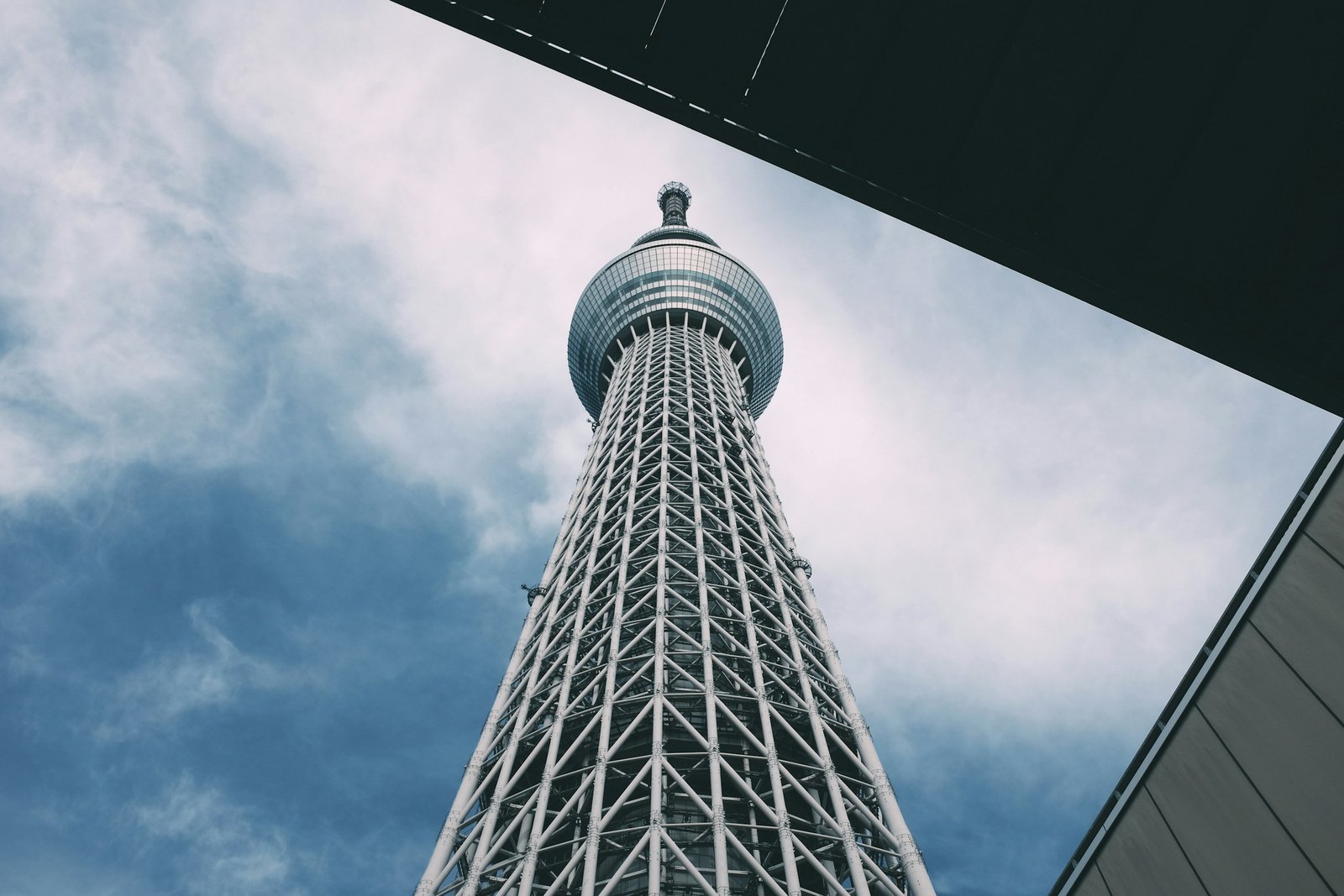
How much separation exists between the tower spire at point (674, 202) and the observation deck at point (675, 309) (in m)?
12.6

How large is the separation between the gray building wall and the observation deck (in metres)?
68.7

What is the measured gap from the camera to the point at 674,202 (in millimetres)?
99500

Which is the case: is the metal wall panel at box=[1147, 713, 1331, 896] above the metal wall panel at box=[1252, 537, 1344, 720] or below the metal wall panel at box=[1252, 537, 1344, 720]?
below

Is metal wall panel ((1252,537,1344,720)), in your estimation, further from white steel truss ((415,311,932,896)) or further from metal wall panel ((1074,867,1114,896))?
white steel truss ((415,311,932,896))

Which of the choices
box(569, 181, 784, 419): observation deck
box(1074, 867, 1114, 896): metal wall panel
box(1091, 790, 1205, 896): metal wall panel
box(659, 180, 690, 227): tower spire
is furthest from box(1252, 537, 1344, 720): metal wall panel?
box(659, 180, 690, 227): tower spire

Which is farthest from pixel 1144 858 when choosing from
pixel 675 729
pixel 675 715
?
pixel 675 729

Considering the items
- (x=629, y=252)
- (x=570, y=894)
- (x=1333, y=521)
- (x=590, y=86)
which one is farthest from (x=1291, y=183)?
(x=629, y=252)

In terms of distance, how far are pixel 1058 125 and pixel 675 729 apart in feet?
91.8

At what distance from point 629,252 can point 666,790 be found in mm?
58815

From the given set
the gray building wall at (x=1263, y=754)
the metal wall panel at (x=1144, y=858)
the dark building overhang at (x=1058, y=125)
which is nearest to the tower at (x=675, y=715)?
the metal wall panel at (x=1144, y=858)

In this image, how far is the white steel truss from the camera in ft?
87.1

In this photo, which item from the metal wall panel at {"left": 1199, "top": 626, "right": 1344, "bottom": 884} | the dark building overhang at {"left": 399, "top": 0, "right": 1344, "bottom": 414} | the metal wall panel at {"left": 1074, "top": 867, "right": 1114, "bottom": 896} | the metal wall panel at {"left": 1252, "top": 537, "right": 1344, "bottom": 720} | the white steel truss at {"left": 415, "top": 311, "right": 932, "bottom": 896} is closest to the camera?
the metal wall panel at {"left": 1199, "top": 626, "right": 1344, "bottom": 884}

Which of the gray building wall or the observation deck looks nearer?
the gray building wall

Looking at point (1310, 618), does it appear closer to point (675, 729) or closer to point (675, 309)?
point (675, 729)
